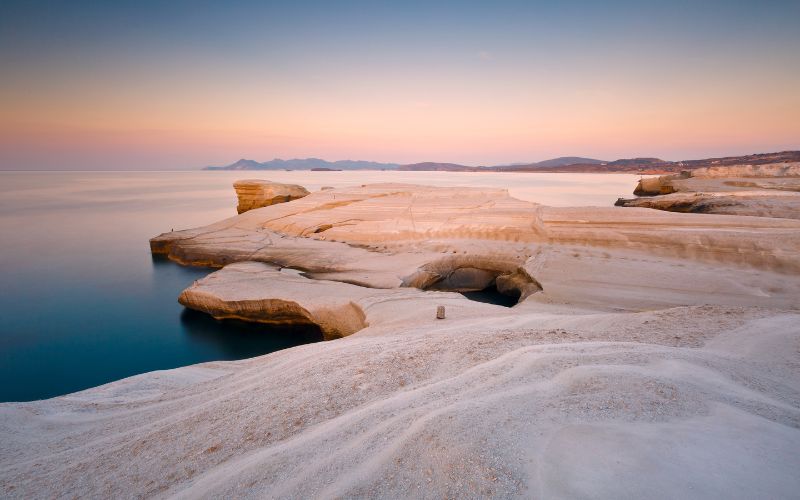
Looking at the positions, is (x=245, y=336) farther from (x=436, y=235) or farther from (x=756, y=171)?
(x=756, y=171)

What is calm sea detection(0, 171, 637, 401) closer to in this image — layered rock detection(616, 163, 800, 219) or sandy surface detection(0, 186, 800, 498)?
sandy surface detection(0, 186, 800, 498)

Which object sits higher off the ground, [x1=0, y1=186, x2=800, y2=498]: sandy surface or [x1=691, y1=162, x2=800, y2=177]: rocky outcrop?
[x1=691, y1=162, x2=800, y2=177]: rocky outcrop

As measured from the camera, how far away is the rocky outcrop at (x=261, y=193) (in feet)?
66.2

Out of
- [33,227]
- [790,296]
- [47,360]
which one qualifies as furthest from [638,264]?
[33,227]

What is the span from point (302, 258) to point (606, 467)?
35.1 feet

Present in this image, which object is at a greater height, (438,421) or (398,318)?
(438,421)

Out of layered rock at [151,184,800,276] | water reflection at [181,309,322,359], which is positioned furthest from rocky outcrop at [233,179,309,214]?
water reflection at [181,309,322,359]

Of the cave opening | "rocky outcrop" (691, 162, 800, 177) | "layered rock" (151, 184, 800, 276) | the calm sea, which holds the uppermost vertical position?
"rocky outcrop" (691, 162, 800, 177)

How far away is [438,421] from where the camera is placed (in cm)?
229

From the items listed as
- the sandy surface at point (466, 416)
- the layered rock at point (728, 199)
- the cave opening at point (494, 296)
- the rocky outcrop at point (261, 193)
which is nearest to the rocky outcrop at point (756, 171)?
the layered rock at point (728, 199)

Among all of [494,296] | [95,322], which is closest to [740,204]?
[494,296]

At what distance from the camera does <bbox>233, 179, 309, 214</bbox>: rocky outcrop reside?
20188mm

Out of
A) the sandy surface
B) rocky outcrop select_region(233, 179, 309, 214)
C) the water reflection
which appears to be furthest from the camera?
rocky outcrop select_region(233, 179, 309, 214)

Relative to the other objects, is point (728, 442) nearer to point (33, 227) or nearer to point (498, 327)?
point (498, 327)
